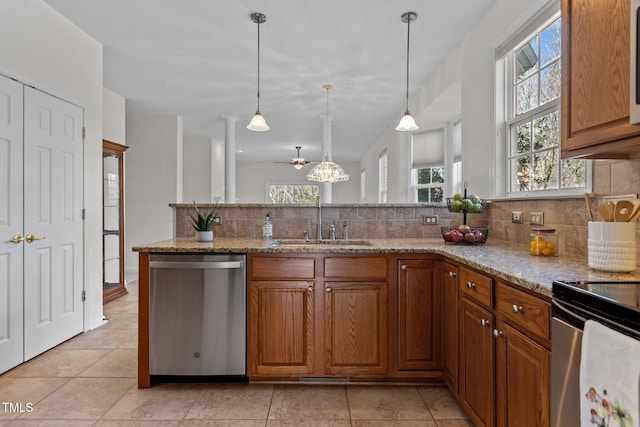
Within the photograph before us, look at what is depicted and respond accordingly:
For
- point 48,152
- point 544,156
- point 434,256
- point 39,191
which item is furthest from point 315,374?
point 48,152

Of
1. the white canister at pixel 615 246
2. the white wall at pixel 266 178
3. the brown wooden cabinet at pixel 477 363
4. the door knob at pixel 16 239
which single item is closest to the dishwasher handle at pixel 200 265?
the door knob at pixel 16 239

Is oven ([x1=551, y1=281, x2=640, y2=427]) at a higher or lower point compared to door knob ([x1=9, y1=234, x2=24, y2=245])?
lower

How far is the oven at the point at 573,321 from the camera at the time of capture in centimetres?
98

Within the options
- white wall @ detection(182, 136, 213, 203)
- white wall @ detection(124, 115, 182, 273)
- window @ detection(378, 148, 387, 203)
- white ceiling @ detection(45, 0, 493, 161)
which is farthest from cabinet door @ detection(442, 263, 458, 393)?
white wall @ detection(182, 136, 213, 203)

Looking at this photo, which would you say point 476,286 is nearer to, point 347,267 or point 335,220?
point 347,267

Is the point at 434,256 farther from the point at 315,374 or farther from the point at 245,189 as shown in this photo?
the point at 245,189

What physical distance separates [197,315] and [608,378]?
6.65 feet

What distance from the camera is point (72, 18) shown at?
3.10m

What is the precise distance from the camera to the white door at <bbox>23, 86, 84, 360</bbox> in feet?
8.90

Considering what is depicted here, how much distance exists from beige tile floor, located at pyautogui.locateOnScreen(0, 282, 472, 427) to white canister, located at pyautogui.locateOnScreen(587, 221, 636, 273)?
3.63 feet

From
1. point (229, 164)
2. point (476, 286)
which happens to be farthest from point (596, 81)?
point (229, 164)

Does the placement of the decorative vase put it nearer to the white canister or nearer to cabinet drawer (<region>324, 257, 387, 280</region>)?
cabinet drawer (<region>324, 257, 387, 280</region>)

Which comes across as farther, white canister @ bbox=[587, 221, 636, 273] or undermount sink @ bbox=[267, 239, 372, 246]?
undermount sink @ bbox=[267, 239, 372, 246]

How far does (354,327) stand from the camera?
2293 millimetres
